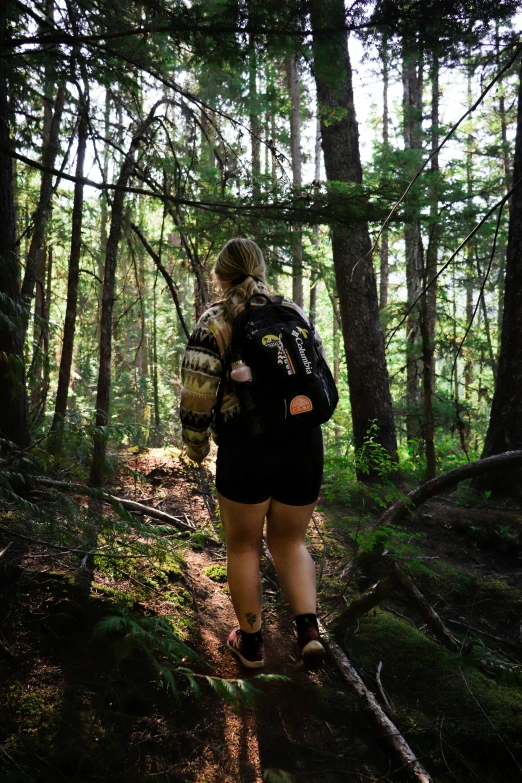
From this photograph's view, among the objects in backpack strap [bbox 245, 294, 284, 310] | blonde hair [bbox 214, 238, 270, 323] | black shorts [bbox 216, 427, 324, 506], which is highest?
blonde hair [bbox 214, 238, 270, 323]

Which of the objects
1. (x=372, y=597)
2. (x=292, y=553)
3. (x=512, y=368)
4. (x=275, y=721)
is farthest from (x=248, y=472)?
(x=512, y=368)

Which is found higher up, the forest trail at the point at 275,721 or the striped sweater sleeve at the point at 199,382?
the striped sweater sleeve at the point at 199,382

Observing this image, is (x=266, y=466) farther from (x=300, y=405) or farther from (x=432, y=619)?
(x=432, y=619)

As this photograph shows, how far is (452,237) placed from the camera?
478 inches

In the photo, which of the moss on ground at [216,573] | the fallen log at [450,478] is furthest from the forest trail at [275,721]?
the fallen log at [450,478]

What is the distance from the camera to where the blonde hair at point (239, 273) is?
109 inches

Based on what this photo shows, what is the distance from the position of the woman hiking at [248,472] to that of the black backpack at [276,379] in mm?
68

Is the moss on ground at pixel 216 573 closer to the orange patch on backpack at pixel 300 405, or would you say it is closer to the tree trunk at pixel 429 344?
the orange patch on backpack at pixel 300 405

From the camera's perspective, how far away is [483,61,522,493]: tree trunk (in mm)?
5883

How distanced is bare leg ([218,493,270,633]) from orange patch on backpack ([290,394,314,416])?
0.54 metres

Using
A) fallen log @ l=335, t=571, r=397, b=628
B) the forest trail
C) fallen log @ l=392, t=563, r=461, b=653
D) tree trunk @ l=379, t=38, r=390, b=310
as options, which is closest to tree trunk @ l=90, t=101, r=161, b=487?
the forest trail

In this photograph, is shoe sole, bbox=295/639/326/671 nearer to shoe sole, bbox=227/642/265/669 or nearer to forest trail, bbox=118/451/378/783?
forest trail, bbox=118/451/378/783

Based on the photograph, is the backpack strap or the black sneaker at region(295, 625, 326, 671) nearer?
the black sneaker at region(295, 625, 326, 671)

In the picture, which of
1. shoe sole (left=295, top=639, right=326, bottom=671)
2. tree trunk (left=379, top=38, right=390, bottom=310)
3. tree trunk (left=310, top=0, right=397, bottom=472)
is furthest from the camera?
tree trunk (left=379, top=38, right=390, bottom=310)
